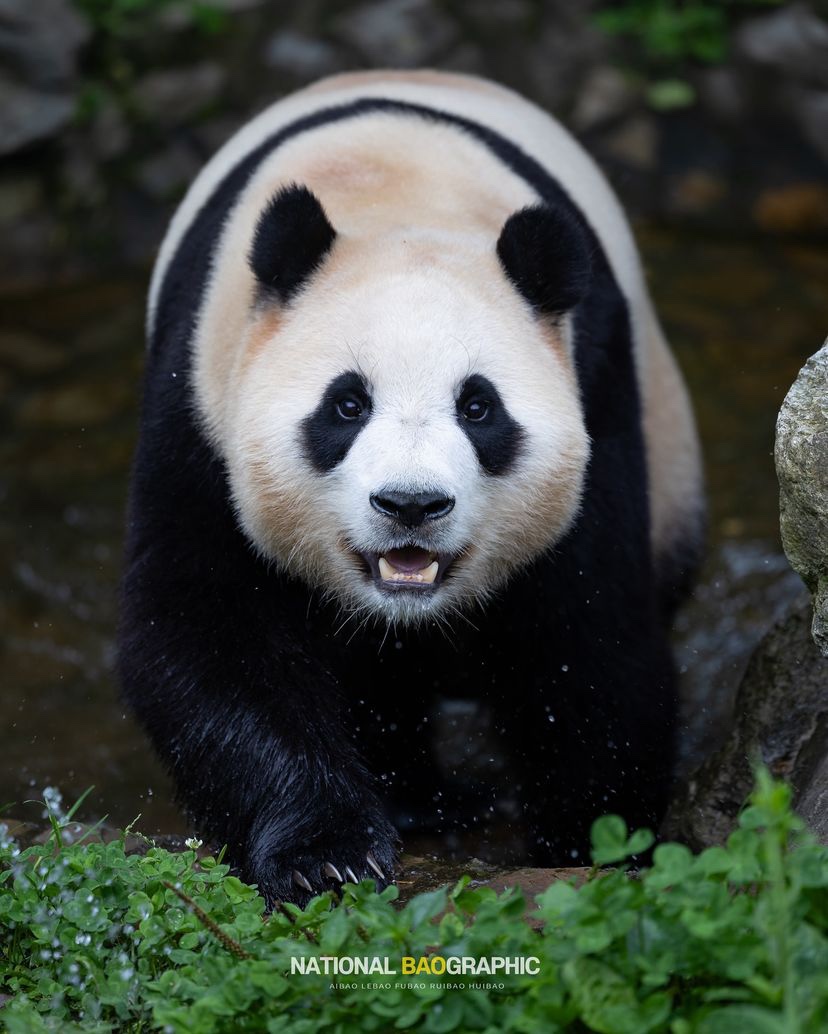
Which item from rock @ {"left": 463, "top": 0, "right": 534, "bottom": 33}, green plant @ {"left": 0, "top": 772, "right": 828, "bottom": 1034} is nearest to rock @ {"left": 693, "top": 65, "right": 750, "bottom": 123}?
rock @ {"left": 463, "top": 0, "right": 534, "bottom": 33}

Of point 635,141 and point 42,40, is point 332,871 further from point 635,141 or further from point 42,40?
point 635,141

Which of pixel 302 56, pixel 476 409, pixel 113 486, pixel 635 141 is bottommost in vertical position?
pixel 113 486

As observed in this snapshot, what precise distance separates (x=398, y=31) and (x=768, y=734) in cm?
649

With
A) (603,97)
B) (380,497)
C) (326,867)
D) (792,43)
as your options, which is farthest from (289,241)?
(792,43)

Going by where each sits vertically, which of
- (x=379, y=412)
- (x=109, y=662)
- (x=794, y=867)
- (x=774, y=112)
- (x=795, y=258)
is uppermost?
(x=794, y=867)

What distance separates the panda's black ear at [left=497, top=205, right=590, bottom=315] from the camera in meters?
3.86

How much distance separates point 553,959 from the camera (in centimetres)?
240

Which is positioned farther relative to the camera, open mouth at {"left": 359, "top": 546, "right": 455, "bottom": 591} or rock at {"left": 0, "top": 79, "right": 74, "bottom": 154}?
rock at {"left": 0, "top": 79, "right": 74, "bottom": 154}

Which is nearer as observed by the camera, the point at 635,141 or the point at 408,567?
the point at 408,567

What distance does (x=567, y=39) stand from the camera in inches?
377

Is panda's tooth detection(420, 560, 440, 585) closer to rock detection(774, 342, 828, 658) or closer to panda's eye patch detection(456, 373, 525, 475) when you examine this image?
panda's eye patch detection(456, 373, 525, 475)

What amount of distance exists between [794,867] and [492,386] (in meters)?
1.62

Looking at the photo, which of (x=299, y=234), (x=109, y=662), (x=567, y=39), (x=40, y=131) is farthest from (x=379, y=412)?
(x=567, y=39)

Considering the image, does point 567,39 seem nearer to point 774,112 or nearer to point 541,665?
point 774,112
